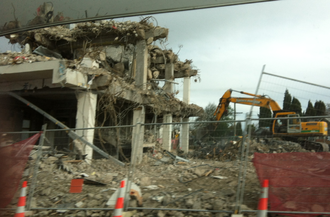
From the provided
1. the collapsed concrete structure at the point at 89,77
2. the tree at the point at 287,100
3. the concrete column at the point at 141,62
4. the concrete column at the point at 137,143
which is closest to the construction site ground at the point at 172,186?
the concrete column at the point at 137,143

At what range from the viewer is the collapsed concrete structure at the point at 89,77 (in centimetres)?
819

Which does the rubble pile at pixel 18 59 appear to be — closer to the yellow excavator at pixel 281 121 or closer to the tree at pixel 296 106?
the yellow excavator at pixel 281 121

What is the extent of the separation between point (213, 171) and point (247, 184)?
0.69 meters

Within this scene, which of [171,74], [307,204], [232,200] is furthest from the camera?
[171,74]

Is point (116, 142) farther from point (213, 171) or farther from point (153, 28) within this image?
point (153, 28)

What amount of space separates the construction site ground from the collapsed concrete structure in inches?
33.2

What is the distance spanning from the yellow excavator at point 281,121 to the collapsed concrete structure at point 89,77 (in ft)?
7.98

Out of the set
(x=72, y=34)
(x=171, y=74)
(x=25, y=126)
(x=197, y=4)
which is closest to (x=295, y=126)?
(x=171, y=74)

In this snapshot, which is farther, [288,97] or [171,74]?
[171,74]

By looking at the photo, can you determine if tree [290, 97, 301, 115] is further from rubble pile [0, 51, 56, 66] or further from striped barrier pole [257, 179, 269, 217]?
rubble pile [0, 51, 56, 66]

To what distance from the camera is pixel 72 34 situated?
1144 cm

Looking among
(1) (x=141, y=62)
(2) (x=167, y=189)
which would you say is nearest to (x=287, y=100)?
(1) (x=141, y=62)

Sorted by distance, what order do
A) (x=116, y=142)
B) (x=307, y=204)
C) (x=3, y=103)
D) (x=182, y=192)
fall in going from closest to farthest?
1. (x=307, y=204)
2. (x=182, y=192)
3. (x=116, y=142)
4. (x=3, y=103)

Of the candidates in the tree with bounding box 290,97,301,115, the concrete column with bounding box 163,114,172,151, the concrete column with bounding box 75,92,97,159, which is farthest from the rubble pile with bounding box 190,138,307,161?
the tree with bounding box 290,97,301,115
